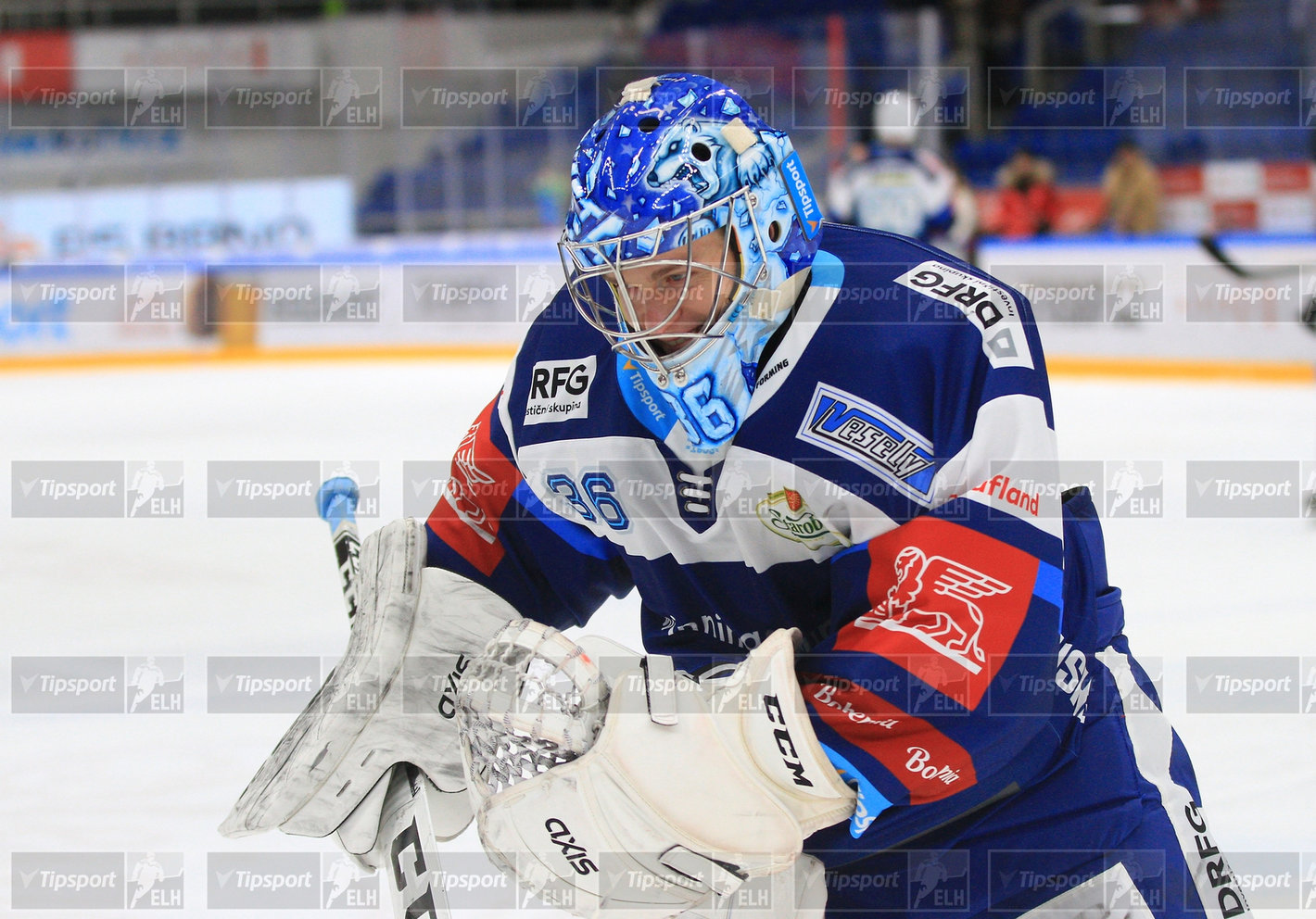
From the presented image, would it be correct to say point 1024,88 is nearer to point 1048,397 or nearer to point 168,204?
point 168,204

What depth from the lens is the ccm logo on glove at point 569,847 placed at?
1.31 m

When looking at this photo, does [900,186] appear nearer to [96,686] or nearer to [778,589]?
[96,686]

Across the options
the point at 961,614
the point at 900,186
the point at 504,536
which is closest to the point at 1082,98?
the point at 900,186

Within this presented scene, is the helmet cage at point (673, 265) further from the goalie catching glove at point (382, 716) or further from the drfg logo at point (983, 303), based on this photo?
the goalie catching glove at point (382, 716)

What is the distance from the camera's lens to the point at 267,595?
3959 millimetres

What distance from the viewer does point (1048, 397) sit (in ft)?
4.52

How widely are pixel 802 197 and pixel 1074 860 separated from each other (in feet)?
2.55

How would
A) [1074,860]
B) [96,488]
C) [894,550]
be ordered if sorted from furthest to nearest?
1. [96,488]
2. [1074,860]
3. [894,550]

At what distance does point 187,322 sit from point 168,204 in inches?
134

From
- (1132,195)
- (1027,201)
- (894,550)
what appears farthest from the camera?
(1027,201)

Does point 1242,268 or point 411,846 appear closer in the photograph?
point 411,846

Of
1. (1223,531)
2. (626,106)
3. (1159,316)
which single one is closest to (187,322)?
(1159,316)

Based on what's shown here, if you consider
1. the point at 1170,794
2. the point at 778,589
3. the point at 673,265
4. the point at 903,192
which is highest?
the point at 903,192

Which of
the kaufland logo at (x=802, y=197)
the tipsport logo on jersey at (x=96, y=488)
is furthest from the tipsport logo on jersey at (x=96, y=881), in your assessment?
the tipsport logo on jersey at (x=96, y=488)
